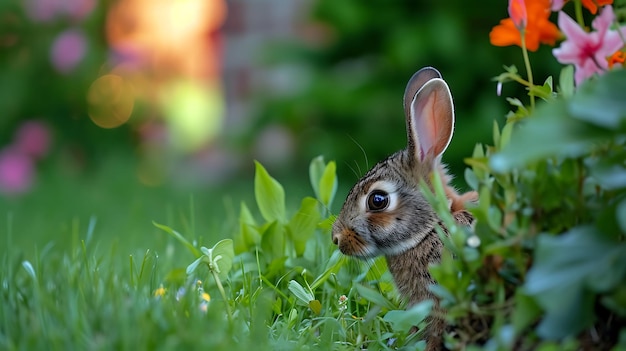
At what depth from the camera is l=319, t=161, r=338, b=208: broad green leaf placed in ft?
9.16

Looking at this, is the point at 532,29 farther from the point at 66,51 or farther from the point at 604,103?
the point at 66,51

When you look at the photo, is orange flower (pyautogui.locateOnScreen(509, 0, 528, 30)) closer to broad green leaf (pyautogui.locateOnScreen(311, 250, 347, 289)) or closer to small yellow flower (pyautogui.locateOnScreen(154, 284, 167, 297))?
broad green leaf (pyautogui.locateOnScreen(311, 250, 347, 289))

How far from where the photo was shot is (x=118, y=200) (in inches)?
231

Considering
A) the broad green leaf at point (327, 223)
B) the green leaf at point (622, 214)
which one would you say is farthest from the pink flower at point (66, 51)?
the green leaf at point (622, 214)

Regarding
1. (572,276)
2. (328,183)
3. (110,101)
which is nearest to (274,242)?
(328,183)

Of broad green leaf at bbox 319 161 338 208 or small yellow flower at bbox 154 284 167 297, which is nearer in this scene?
small yellow flower at bbox 154 284 167 297

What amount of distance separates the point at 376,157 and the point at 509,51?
1.16 meters

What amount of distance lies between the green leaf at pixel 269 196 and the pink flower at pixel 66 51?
453 centimetres

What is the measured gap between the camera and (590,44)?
217 cm

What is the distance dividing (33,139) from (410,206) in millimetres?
4969

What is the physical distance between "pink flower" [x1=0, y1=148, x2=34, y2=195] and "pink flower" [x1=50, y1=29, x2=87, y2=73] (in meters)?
0.77

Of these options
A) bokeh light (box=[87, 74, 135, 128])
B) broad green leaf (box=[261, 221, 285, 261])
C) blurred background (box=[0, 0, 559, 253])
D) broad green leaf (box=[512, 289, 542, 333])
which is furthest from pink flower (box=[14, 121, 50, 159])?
broad green leaf (box=[512, 289, 542, 333])

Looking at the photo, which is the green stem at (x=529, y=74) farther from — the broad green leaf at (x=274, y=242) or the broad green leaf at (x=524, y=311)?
the broad green leaf at (x=274, y=242)

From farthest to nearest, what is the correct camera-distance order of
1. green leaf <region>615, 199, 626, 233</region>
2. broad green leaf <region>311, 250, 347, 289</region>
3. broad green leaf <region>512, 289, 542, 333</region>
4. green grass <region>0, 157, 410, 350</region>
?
broad green leaf <region>311, 250, 347, 289</region>, green grass <region>0, 157, 410, 350</region>, broad green leaf <region>512, 289, 542, 333</region>, green leaf <region>615, 199, 626, 233</region>
